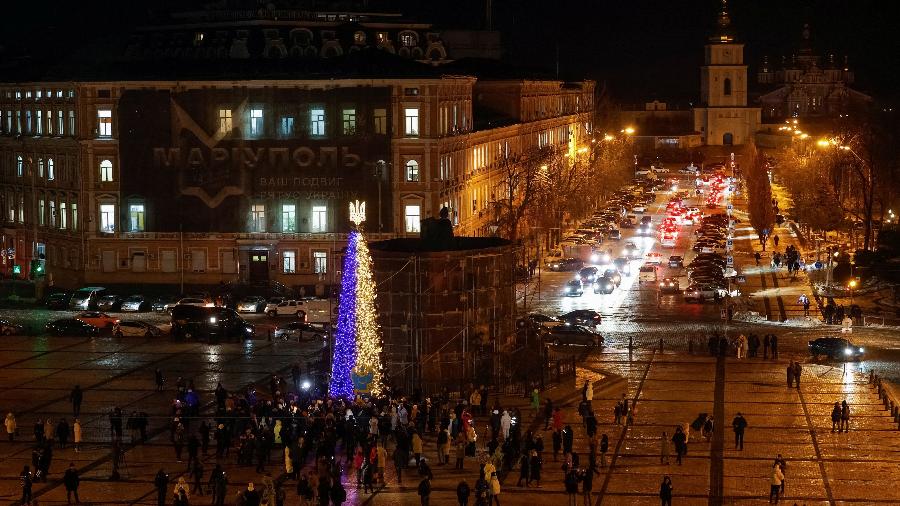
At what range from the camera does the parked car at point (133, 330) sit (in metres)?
75.1

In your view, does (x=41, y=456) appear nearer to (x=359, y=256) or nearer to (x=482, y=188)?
(x=359, y=256)

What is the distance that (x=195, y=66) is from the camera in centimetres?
9662

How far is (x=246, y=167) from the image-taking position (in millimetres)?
95125

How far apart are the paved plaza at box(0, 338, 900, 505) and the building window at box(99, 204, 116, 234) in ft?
74.6

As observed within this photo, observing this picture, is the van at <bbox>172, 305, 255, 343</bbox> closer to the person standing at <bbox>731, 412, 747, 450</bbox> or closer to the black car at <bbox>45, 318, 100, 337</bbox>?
the black car at <bbox>45, 318, 100, 337</bbox>

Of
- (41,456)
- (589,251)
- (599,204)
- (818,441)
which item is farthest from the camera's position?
(599,204)

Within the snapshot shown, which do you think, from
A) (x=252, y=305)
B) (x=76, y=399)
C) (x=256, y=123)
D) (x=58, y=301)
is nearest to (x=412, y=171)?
(x=256, y=123)

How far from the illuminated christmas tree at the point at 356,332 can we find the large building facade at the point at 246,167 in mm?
35277

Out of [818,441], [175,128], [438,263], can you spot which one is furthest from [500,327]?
[175,128]

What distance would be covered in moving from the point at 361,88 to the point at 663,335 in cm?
2639

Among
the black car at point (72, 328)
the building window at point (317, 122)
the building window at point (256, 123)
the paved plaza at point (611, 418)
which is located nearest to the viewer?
the paved plaza at point (611, 418)

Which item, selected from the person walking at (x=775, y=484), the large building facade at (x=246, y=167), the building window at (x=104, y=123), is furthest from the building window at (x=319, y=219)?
the person walking at (x=775, y=484)

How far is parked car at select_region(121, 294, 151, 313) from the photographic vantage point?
84.5 m

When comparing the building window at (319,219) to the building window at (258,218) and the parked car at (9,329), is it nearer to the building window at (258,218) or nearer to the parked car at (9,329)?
the building window at (258,218)
